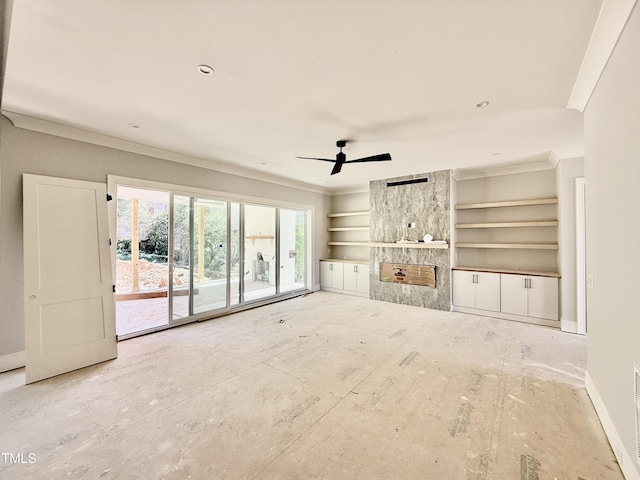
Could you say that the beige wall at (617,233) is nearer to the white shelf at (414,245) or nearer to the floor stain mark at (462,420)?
the floor stain mark at (462,420)

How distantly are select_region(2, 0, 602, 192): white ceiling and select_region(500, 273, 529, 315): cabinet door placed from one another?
2271mm

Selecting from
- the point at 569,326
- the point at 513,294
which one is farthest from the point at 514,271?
the point at 569,326

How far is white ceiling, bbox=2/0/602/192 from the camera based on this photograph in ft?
5.56

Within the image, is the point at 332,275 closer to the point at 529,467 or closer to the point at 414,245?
the point at 414,245

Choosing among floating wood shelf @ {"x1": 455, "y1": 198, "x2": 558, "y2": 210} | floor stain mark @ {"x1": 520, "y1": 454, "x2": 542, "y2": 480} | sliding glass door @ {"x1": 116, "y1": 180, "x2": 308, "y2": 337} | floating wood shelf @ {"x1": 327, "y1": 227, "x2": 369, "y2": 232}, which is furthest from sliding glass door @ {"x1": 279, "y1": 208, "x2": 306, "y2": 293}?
floor stain mark @ {"x1": 520, "y1": 454, "x2": 542, "y2": 480}

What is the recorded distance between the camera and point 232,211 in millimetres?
5441

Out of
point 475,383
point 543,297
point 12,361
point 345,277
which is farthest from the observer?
point 345,277

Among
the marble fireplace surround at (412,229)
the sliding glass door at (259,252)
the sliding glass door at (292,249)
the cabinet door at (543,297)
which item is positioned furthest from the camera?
the sliding glass door at (292,249)

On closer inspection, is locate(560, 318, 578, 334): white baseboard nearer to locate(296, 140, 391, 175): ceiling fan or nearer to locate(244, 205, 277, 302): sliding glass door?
locate(296, 140, 391, 175): ceiling fan

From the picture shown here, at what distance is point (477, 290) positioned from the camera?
5266mm

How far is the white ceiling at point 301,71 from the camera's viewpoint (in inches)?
66.7

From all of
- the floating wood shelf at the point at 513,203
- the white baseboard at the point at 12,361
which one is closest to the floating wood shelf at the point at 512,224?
the floating wood shelf at the point at 513,203

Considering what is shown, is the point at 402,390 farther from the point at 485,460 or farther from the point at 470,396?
the point at 485,460

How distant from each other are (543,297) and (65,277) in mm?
6907
